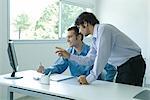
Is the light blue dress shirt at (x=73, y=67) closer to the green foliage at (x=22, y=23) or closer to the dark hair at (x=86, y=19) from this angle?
the dark hair at (x=86, y=19)

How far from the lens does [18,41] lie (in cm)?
389

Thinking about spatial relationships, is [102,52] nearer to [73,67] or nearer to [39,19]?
[73,67]

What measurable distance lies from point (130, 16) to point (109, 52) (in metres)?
4.25

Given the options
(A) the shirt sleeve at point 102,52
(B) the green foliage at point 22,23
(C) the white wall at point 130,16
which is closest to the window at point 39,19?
(B) the green foliage at point 22,23

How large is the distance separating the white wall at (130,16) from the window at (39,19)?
1.27m

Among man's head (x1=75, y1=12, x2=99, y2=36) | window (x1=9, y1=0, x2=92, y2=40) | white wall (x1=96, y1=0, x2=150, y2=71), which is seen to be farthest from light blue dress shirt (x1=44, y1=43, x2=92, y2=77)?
white wall (x1=96, y1=0, x2=150, y2=71)

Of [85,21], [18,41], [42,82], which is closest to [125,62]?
[85,21]

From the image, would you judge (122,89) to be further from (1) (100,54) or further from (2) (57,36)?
(2) (57,36)

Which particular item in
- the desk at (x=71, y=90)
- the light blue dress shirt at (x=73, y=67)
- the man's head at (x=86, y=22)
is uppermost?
the man's head at (x=86, y=22)

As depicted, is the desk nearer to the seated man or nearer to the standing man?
the standing man

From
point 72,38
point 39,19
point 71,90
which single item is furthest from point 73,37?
point 39,19

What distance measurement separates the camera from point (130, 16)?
5957 millimetres

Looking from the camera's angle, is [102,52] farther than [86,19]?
No

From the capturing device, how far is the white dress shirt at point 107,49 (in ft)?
6.36
